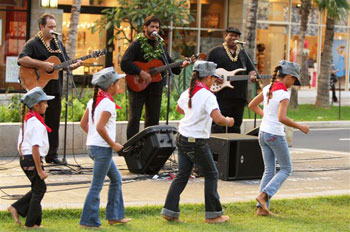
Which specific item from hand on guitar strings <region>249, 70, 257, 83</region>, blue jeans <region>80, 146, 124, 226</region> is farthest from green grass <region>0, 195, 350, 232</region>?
hand on guitar strings <region>249, 70, 257, 83</region>

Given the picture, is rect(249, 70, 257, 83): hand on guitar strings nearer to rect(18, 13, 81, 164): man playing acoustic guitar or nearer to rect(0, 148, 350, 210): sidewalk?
rect(0, 148, 350, 210): sidewalk

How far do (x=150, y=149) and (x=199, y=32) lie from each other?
17637 mm

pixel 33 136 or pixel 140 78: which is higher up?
pixel 140 78

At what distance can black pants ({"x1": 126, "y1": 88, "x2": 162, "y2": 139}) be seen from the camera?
12148 millimetres

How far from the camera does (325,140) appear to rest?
58.2ft

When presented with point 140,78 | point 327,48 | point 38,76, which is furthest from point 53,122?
point 327,48

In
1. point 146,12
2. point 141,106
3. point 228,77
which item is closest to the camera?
point 228,77

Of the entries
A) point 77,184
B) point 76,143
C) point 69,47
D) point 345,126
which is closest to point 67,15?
point 69,47

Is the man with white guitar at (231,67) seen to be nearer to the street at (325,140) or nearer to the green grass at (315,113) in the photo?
the street at (325,140)

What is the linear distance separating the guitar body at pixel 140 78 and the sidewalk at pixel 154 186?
1.20 meters

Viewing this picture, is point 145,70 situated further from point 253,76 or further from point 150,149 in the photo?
point 253,76

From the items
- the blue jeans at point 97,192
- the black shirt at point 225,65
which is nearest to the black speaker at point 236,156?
the black shirt at point 225,65

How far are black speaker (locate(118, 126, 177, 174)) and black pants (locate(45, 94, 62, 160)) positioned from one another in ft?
3.77

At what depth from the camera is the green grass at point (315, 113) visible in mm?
21938
